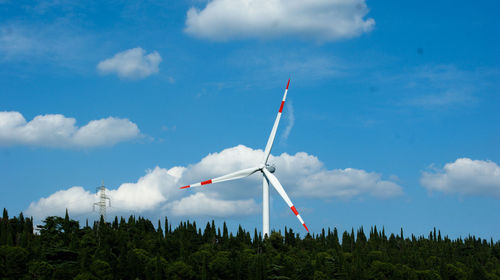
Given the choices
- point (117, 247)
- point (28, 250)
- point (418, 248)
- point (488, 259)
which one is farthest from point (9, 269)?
point (488, 259)

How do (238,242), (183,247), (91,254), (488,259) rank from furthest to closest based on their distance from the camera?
(488,259)
(238,242)
(183,247)
(91,254)

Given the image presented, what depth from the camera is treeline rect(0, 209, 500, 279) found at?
123 metres

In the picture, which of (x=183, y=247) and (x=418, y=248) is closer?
(x=183, y=247)

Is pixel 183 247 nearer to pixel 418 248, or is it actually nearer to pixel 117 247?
pixel 117 247

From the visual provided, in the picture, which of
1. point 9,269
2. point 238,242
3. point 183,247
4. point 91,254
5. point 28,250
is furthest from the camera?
point 238,242

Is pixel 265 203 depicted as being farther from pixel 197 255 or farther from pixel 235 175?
pixel 197 255

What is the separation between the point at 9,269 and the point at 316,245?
89.9 m

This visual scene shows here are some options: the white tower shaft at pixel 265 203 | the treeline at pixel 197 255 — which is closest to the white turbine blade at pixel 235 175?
the white tower shaft at pixel 265 203

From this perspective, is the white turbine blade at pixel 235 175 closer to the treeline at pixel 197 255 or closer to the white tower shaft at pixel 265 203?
the white tower shaft at pixel 265 203

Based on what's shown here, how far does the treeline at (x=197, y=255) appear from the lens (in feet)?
405

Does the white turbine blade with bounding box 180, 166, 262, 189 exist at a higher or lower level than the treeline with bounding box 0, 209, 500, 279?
higher

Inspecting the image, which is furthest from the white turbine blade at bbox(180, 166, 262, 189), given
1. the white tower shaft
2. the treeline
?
the treeline

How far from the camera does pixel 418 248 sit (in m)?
193

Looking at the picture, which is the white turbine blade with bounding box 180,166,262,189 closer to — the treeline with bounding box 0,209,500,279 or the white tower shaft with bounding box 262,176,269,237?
the white tower shaft with bounding box 262,176,269,237
